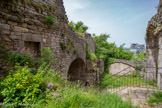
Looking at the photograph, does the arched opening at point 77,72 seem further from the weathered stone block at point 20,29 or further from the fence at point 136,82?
the weathered stone block at point 20,29

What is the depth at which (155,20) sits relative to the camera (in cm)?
678

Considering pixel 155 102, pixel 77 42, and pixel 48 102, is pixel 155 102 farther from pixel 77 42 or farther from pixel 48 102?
pixel 77 42

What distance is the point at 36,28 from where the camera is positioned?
182 inches

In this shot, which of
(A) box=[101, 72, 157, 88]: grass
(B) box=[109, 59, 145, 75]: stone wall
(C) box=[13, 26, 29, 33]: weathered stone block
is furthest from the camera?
(B) box=[109, 59, 145, 75]: stone wall

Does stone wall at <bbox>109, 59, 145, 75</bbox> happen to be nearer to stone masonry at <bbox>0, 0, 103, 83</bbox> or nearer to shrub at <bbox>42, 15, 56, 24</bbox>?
stone masonry at <bbox>0, 0, 103, 83</bbox>

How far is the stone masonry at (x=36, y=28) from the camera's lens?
3.64 meters

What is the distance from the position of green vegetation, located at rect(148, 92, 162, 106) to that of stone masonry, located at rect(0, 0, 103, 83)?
169 inches

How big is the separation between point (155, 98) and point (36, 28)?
18.6 ft

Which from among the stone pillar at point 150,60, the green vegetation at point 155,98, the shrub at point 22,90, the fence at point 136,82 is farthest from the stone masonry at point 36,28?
the stone pillar at point 150,60

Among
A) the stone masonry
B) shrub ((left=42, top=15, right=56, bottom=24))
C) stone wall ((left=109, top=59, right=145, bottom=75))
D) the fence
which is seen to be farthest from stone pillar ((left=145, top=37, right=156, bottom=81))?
shrub ((left=42, top=15, right=56, bottom=24))

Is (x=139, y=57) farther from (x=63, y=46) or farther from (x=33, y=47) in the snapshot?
(x=33, y=47)

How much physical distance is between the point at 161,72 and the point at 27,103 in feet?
21.3

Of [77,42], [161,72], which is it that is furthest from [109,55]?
[161,72]

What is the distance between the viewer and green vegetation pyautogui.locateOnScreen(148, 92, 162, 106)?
14.9ft
